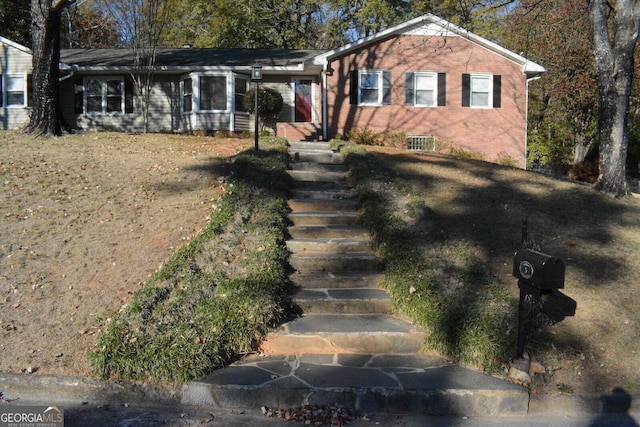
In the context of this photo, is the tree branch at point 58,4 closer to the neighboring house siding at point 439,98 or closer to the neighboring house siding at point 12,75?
the neighboring house siding at point 439,98

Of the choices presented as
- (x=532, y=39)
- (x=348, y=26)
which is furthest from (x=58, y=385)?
(x=348, y=26)

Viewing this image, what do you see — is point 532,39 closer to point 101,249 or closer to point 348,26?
point 348,26

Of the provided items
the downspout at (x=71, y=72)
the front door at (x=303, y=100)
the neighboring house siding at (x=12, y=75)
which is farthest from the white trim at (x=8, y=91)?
the front door at (x=303, y=100)

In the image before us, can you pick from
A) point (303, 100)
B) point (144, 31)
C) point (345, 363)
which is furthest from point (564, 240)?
point (144, 31)

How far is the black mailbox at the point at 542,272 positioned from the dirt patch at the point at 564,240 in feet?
2.75

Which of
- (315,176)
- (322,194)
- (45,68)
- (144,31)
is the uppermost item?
(144,31)

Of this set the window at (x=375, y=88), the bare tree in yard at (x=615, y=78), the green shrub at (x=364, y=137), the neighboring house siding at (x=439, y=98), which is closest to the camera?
the bare tree in yard at (x=615, y=78)

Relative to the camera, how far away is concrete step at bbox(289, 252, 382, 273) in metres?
6.75

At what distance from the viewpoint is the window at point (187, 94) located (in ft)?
65.3

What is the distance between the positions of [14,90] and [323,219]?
18162 millimetres

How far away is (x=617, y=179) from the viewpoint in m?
10.4

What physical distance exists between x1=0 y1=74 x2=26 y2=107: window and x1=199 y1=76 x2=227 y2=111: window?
7218 millimetres

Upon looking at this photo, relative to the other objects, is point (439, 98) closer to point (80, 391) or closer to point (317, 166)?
point (317, 166)

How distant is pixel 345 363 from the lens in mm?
5023
